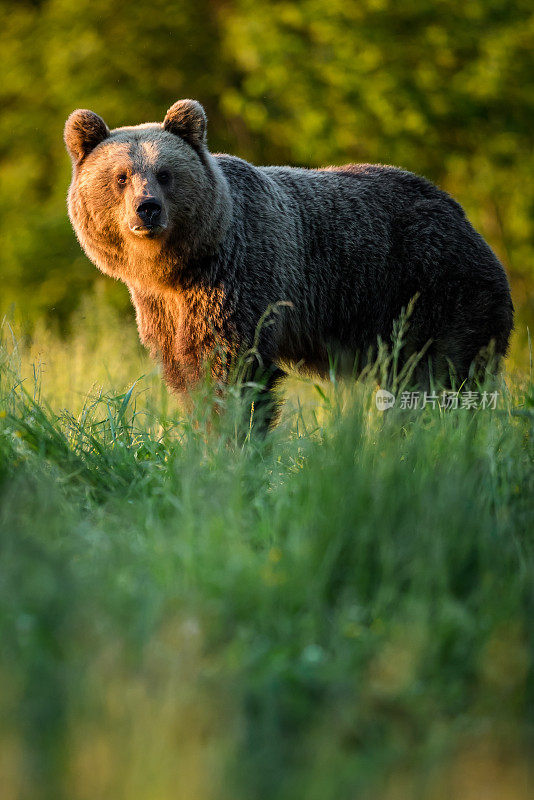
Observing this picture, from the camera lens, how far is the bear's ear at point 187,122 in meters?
5.18

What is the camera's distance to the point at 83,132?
5.10 meters

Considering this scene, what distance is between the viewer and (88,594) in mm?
2650

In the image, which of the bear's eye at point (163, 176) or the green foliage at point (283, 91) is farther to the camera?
the green foliage at point (283, 91)

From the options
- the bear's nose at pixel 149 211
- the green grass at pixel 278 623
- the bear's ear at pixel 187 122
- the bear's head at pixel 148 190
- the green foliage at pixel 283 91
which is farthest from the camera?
the green foliage at pixel 283 91

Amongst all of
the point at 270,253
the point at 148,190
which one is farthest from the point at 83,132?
the point at 270,253

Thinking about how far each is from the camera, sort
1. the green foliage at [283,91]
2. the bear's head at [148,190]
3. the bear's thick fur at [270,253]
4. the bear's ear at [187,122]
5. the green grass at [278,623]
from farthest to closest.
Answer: the green foliage at [283,91] < the bear's ear at [187,122] < the bear's thick fur at [270,253] < the bear's head at [148,190] < the green grass at [278,623]

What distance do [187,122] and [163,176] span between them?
0.48 metres

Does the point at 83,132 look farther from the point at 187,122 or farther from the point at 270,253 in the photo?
the point at 270,253

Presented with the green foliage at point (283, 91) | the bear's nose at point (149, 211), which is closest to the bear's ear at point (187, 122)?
the bear's nose at point (149, 211)

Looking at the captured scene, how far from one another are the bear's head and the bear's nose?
43 millimetres

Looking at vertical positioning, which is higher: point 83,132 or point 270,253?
point 83,132

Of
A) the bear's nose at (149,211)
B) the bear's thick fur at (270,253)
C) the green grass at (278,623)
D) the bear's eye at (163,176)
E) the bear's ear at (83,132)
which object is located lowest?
the green grass at (278,623)

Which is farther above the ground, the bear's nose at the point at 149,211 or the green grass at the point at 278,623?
the bear's nose at the point at 149,211

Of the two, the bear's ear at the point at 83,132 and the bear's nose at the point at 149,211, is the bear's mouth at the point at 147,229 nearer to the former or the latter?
the bear's nose at the point at 149,211
